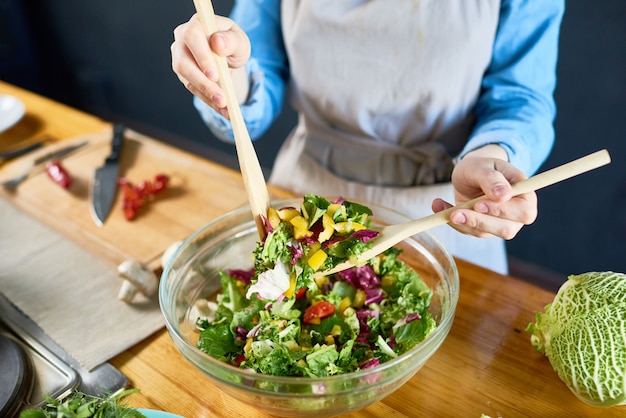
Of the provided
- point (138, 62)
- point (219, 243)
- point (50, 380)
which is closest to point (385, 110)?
point (219, 243)

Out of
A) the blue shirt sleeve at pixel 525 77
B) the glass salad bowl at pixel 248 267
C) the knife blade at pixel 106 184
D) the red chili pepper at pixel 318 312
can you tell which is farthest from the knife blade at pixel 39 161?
the blue shirt sleeve at pixel 525 77

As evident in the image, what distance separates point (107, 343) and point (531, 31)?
1.09m

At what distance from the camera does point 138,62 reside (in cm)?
340

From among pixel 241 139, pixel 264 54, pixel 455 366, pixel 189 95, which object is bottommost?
pixel 189 95

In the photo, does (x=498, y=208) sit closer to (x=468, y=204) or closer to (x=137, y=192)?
(x=468, y=204)

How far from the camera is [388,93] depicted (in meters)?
1.28

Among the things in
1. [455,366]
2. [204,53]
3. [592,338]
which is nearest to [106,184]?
[204,53]

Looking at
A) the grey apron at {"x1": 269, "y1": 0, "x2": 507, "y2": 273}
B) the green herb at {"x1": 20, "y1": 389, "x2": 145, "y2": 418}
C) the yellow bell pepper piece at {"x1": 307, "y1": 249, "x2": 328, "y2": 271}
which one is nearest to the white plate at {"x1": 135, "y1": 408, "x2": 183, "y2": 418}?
the green herb at {"x1": 20, "y1": 389, "x2": 145, "y2": 418}

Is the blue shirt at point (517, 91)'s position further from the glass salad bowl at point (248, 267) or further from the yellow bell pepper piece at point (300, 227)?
the yellow bell pepper piece at point (300, 227)

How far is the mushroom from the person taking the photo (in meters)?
1.03

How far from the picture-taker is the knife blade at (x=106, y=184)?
4.37 ft

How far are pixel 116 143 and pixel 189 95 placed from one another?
172 centimetres

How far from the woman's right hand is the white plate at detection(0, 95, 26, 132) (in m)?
1.09

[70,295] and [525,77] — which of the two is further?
[525,77]
